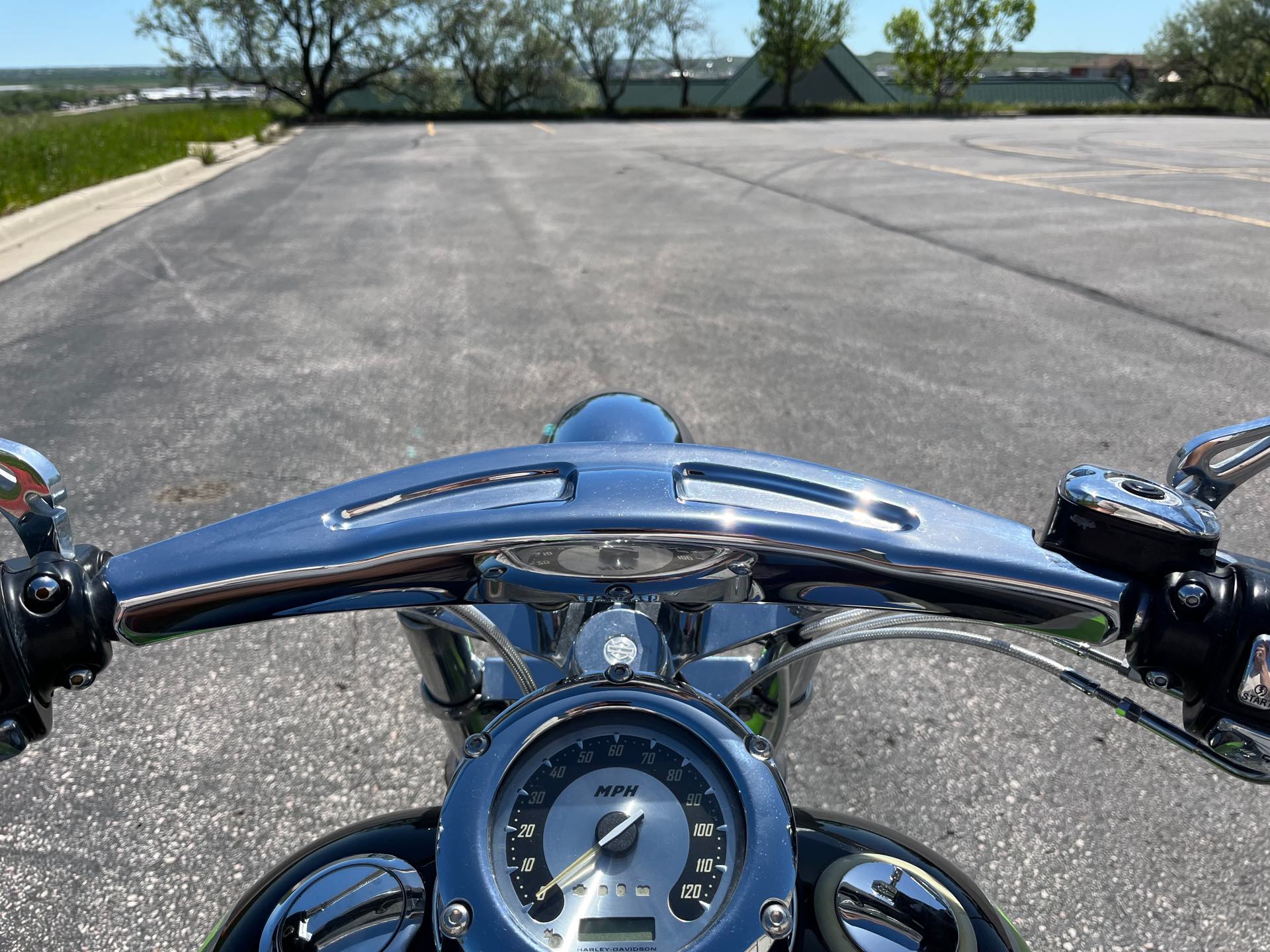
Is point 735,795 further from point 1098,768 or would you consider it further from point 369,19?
point 369,19

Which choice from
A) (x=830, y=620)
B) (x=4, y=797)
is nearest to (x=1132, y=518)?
(x=830, y=620)

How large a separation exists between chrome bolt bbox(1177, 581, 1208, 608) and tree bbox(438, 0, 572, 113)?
49077 mm

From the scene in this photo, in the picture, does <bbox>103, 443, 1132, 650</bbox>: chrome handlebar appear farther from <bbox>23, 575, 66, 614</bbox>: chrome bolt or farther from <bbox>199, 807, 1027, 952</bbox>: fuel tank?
<bbox>199, 807, 1027, 952</bbox>: fuel tank

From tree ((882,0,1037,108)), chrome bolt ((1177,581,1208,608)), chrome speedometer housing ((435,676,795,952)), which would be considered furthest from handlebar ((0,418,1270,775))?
tree ((882,0,1037,108))

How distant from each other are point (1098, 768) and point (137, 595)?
2.37m

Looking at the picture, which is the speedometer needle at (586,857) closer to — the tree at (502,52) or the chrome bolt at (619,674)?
the chrome bolt at (619,674)

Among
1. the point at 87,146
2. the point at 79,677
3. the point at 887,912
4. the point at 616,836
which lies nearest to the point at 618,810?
the point at 616,836

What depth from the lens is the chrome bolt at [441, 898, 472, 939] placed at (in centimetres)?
72

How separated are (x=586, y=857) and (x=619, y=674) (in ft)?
0.54

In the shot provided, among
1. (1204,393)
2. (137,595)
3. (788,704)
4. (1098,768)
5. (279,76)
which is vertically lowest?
(1098,768)

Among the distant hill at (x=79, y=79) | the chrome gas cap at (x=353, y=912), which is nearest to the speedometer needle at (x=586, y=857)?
the chrome gas cap at (x=353, y=912)

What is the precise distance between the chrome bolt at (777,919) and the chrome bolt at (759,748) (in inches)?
5.2

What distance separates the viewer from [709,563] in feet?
2.83

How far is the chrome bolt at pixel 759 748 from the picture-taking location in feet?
2.77
